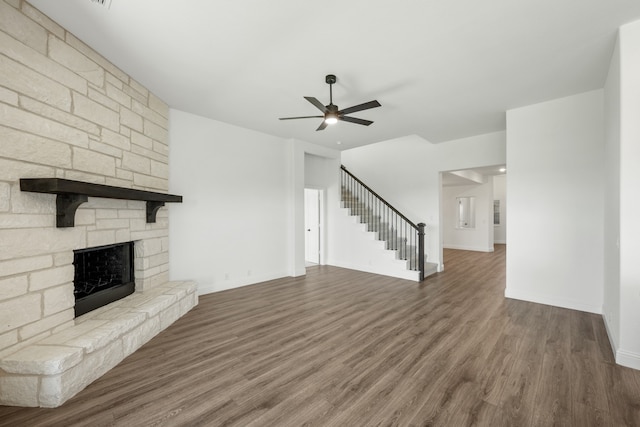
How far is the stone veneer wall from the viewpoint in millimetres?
2121

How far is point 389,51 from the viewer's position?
288cm

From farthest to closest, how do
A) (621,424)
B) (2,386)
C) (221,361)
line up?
(221,361) < (2,386) < (621,424)

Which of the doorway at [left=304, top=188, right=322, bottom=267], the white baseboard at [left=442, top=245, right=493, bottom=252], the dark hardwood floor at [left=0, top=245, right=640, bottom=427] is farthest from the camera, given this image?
the white baseboard at [left=442, top=245, right=493, bottom=252]

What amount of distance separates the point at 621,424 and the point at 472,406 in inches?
37.9

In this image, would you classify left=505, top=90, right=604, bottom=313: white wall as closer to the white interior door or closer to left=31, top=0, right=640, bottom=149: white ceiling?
left=31, top=0, right=640, bottom=149: white ceiling

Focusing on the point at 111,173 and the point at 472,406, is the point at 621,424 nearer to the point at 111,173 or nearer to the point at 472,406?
the point at 472,406

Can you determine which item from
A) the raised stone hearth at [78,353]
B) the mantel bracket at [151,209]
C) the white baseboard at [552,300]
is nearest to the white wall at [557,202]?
the white baseboard at [552,300]

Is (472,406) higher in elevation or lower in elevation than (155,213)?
lower

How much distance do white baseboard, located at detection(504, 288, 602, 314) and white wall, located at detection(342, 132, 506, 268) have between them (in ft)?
7.60

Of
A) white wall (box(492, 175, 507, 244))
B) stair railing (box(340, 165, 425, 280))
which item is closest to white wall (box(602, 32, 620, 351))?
stair railing (box(340, 165, 425, 280))

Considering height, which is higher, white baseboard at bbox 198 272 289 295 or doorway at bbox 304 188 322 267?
doorway at bbox 304 188 322 267

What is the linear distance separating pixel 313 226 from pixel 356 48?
548 cm

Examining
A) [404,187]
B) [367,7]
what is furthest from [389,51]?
[404,187]

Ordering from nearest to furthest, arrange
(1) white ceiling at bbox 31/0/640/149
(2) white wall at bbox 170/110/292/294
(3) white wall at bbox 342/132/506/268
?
1. (1) white ceiling at bbox 31/0/640/149
2. (2) white wall at bbox 170/110/292/294
3. (3) white wall at bbox 342/132/506/268
